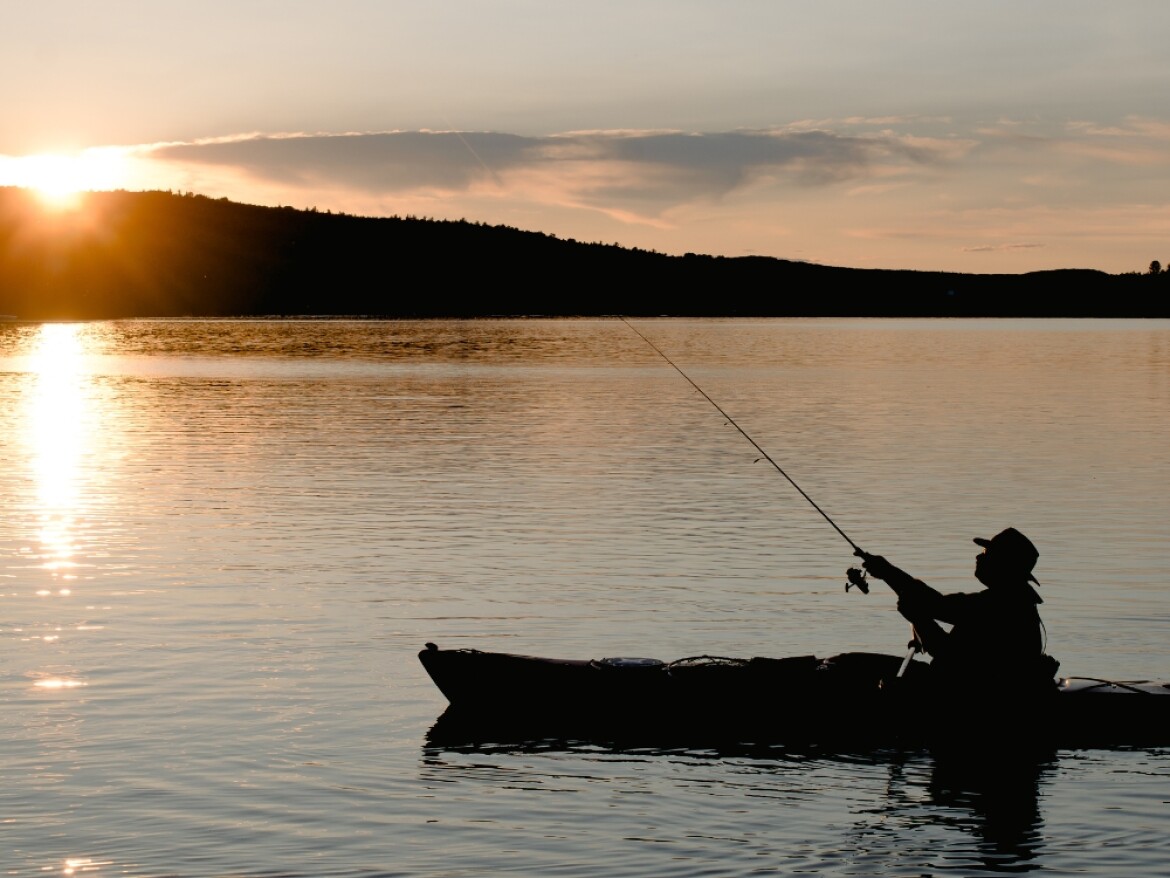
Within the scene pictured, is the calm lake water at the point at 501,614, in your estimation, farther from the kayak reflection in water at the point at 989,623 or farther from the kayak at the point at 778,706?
the kayak reflection in water at the point at 989,623

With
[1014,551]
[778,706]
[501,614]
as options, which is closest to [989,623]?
[1014,551]

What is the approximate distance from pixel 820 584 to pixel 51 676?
10.4 m

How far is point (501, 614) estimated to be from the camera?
20.0 meters

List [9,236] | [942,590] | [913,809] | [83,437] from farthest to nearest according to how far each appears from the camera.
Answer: [9,236]
[83,437]
[942,590]
[913,809]

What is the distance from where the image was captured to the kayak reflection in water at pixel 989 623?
524 inches

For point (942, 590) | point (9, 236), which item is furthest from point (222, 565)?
point (9, 236)

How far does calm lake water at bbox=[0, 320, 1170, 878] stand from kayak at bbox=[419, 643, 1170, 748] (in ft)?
0.93

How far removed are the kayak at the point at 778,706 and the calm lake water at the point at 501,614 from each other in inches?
11.2

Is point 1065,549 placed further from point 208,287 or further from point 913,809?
point 208,287

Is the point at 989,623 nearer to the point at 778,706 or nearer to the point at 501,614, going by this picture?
the point at 778,706

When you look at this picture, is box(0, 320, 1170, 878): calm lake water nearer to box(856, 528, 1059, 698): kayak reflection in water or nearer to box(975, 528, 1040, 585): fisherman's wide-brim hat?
box(856, 528, 1059, 698): kayak reflection in water

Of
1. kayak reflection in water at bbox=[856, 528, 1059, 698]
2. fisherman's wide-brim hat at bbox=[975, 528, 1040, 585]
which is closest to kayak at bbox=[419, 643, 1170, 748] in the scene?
kayak reflection in water at bbox=[856, 528, 1059, 698]

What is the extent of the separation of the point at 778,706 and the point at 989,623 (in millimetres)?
2063

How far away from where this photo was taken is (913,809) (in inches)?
502
